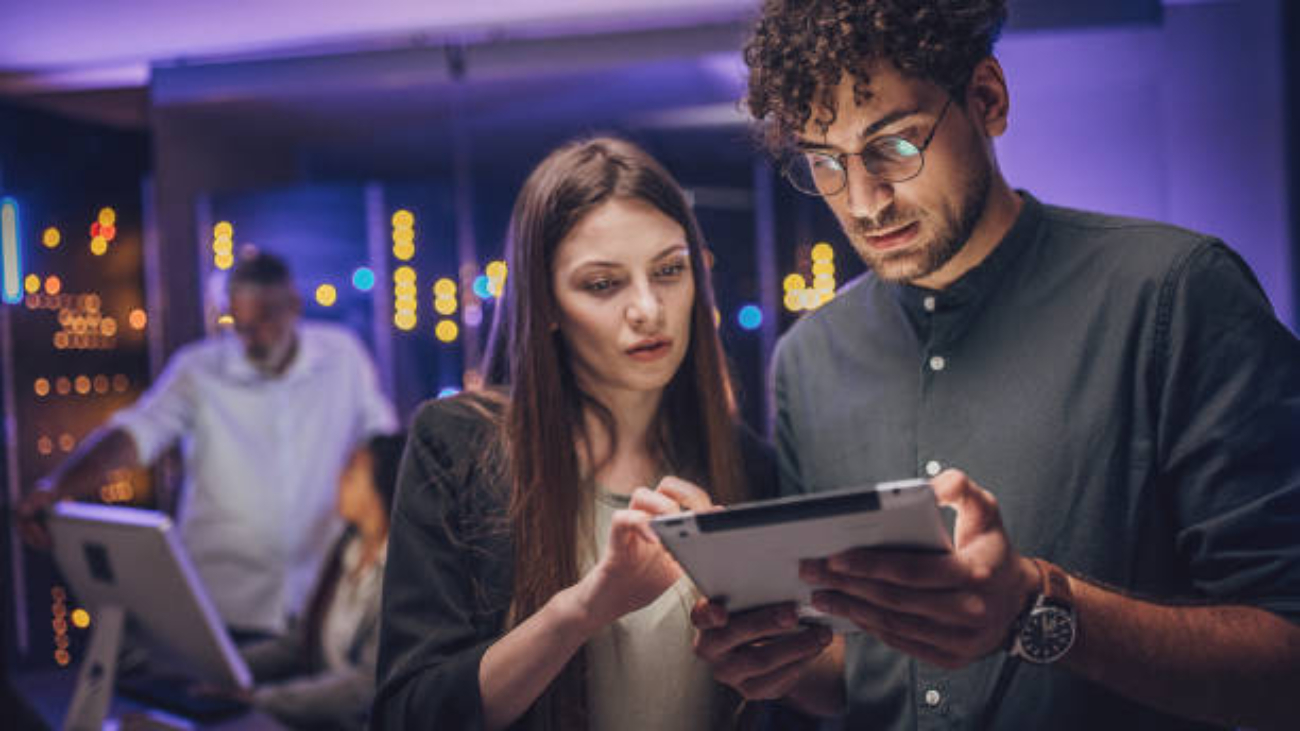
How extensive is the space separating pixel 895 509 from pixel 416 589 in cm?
71

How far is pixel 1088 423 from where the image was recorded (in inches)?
46.6

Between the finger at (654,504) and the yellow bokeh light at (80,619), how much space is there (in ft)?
6.73

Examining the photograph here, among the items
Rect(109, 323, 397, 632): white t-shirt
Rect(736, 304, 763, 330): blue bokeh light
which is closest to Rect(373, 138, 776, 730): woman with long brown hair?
Rect(736, 304, 763, 330): blue bokeh light

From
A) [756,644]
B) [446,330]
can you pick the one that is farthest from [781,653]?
[446,330]

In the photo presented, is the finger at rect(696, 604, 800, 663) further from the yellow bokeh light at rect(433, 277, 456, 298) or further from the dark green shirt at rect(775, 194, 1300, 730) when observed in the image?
the yellow bokeh light at rect(433, 277, 456, 298)

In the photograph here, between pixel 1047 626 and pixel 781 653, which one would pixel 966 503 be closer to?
pixel 1047 626

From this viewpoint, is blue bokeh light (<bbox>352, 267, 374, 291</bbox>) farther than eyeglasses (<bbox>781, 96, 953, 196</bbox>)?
Yes

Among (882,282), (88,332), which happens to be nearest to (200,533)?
(88,332)

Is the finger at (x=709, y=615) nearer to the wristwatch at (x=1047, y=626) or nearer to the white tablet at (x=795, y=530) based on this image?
the white tablet at (x=795, y=530)

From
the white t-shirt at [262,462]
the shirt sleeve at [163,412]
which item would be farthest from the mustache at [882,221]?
the shirt sleeve at [163,412]

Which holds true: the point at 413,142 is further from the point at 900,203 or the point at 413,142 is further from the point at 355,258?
the point at 900,203

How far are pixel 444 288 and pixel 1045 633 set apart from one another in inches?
154

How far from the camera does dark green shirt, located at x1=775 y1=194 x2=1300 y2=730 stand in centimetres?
107

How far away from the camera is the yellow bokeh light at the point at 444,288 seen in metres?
4.57
